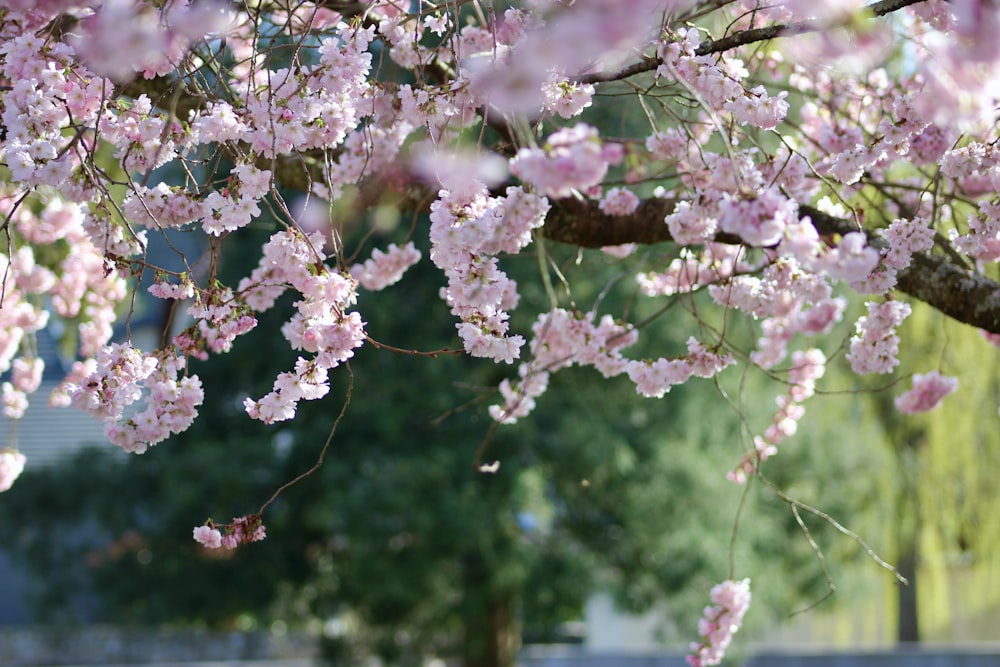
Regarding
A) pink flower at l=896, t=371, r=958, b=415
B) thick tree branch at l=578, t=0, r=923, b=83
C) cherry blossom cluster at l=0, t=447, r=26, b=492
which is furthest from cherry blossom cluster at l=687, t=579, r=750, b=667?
cherry blossom cluster at l=0, t=447, r=26, b=492

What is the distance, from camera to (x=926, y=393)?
4.12m

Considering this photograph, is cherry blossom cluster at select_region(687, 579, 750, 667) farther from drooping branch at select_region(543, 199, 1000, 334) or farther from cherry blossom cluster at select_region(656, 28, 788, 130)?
cherry blossom cluster at select_region(656, 28, 788, 130)

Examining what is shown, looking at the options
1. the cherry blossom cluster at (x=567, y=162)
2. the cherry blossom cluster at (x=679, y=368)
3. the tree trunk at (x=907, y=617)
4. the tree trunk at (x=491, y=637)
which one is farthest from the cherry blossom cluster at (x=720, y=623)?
the tree trunk at (x=907, y=617)

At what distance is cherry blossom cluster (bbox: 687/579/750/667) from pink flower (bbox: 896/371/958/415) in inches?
39.1

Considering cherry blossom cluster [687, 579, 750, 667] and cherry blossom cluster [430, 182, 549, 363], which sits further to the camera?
cherry blossom cluster [687, 579, 750, 667]

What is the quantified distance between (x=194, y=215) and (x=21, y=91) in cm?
43

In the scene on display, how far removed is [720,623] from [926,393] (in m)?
1.21

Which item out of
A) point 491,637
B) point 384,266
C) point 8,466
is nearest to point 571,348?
point 384,266

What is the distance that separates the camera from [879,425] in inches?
461

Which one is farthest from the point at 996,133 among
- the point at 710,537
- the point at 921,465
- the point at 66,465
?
the point at 921,465

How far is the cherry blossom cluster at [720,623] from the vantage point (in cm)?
346

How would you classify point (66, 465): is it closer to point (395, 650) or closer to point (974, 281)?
point (395, 650)

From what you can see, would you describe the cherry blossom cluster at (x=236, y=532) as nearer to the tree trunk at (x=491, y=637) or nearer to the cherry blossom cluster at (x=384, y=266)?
the cherry blossom cluster at (x=384, y=266)

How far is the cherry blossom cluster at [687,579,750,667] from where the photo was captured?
346 centimetres
